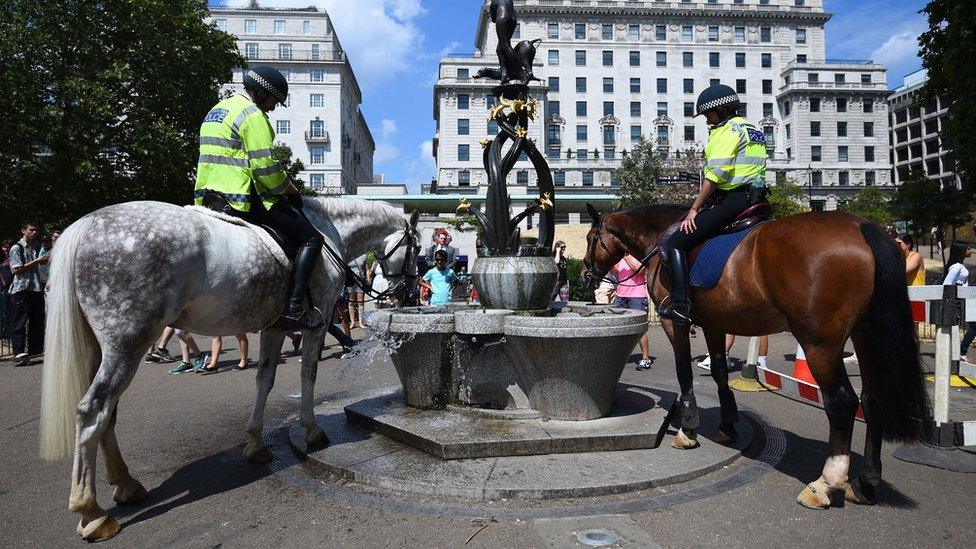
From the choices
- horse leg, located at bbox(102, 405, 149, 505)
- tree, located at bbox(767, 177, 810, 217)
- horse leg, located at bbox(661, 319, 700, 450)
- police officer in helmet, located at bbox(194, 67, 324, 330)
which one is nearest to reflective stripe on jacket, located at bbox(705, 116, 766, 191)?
horse leg, located at bbox(661, 319, 700, 450)

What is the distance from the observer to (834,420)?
13.0 feet

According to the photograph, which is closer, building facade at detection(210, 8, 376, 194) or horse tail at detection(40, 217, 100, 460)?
horse tail at detection(40, 217, 100, 460)

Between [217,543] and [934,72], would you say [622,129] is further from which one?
[217,543]

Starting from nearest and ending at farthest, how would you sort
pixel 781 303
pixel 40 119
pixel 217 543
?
pixel 217 543 → pixel 781 303 → pixel 40 119

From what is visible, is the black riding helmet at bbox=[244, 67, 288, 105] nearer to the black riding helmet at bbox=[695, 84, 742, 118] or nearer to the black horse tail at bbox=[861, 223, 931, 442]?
the black riding helmet at bbox=[695, 84, 742, 118]

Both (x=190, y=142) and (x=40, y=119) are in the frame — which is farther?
(x=190, y=142)

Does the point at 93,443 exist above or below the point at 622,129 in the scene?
below

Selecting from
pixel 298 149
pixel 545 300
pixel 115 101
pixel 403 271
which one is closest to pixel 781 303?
pixel 545 300

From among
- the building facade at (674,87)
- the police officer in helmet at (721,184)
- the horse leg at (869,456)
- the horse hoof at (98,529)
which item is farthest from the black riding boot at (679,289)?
the building facade at (674,87)

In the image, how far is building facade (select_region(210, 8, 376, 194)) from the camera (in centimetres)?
7312

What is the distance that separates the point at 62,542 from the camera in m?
3.57

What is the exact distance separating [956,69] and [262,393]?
20.8m

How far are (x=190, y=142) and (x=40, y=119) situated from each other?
506 centimetres

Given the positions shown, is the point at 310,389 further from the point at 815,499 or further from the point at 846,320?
the point at 846,320
